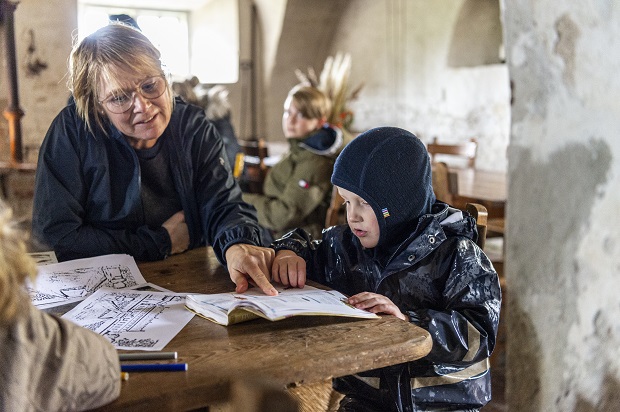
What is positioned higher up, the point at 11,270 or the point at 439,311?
the point at 11,270

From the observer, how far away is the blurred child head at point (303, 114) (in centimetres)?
365

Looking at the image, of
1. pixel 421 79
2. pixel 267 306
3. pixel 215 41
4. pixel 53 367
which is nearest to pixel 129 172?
pixel 267 306

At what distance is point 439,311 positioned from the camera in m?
1.46

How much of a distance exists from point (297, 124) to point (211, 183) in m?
1.71

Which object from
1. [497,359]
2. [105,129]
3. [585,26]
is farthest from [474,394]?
[497,359]

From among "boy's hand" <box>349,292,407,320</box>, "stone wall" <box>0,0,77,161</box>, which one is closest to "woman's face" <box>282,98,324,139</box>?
"stone wall" <box>0,0,77,161</box>

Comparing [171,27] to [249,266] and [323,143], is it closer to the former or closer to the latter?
[323,143]

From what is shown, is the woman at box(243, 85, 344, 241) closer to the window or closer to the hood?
the hood

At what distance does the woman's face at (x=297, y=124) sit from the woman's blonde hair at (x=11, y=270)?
2.76 m

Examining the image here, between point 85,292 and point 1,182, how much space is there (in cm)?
206

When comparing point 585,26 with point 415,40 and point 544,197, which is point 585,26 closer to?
point 544,197

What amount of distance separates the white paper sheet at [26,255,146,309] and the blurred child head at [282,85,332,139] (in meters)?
1.98

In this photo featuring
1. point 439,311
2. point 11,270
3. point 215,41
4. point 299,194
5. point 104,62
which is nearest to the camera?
point 11,270

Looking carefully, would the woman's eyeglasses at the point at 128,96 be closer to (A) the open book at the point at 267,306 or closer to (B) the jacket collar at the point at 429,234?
(A) the open book at the point at 267,306
